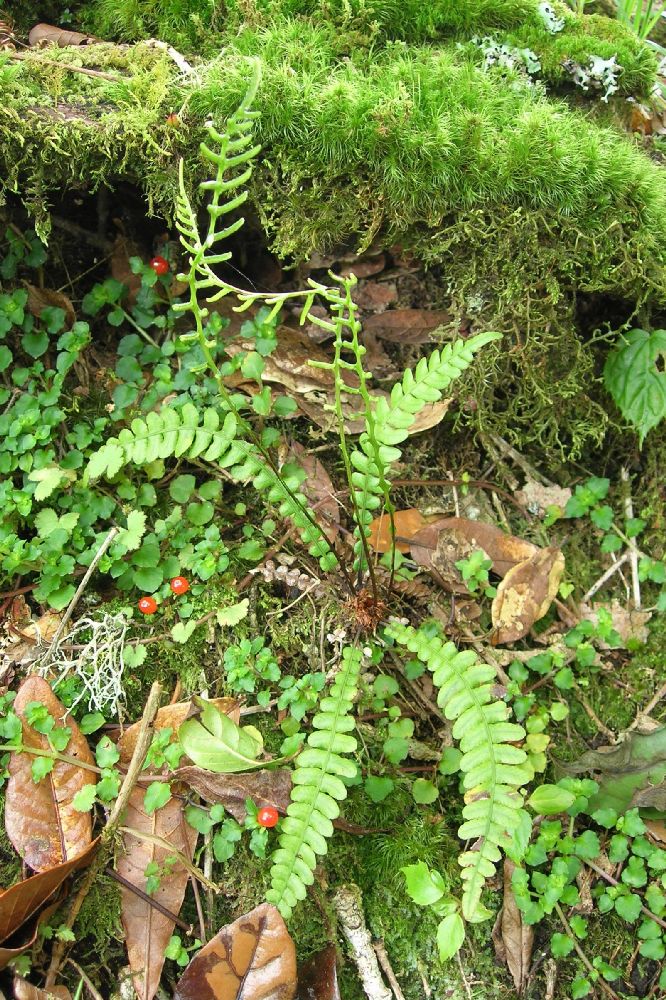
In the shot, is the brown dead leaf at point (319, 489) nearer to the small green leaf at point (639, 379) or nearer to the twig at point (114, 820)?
the twig at point (114, 820)

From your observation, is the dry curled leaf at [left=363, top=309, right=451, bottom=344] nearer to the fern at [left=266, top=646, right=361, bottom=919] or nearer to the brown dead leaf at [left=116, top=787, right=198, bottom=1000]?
A: the fern at [left=266, top=646, right=361, bottom=919]

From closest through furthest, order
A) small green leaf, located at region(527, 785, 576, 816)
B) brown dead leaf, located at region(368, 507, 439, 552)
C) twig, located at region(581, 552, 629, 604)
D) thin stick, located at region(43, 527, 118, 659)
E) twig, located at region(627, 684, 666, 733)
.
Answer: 1. small green leaf, located at region(527, 785, 576, 816)
2. thin stick, located at region(43, 527, 118, 659)
3. twig, located at region(627, 684, 666, 733)
4. brown dead leaf, located at region(368, 507, 439, 552)
5. twig, located at region(581, 552, 629, 604)

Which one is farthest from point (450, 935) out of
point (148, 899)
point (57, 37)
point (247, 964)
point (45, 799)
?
point (57, 37)

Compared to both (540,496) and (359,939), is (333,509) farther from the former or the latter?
(359,939)

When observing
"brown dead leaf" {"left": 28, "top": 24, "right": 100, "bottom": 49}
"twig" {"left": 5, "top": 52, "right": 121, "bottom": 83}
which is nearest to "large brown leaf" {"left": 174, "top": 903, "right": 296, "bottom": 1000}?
"twig" {"left": 5, "top": 52, "right": 121, "bottom": 83}

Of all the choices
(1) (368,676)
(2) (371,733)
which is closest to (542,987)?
(2) (371,733)

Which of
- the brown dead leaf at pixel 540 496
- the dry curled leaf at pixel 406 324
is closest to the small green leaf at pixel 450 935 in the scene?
the brown dead leaf at pixel 540 496

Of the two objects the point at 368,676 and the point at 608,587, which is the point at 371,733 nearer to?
the point at 368,676
